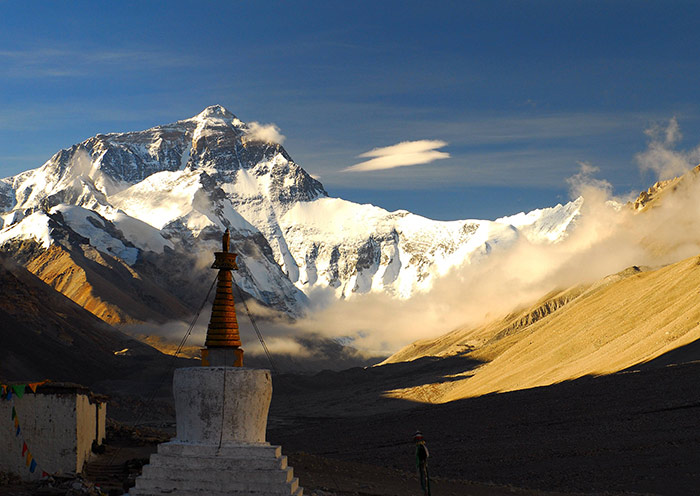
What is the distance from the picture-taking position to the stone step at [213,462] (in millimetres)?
15836

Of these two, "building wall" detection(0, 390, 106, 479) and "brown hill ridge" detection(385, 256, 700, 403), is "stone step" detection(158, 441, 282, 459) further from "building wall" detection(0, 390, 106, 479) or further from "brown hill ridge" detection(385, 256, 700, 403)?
"brown hill ridge" detection(385, 256, 700, 403)

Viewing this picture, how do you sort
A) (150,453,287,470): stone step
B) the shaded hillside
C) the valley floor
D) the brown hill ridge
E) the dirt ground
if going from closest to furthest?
(150,453,287,470): stone step < the dirt ground < the valley floor < the brown hill ridge < the shaded hillside

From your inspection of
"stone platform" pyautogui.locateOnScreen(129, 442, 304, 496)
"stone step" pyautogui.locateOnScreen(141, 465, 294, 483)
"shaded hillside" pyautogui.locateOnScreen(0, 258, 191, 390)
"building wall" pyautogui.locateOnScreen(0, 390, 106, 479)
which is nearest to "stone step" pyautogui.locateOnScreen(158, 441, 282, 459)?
"stone platform" pyautogui.locateOnScreen(129, 442, 304, 496)

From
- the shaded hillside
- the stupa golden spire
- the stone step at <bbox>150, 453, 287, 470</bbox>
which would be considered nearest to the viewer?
the stone step at <bbox>150, 453, 287, 470</bbox>

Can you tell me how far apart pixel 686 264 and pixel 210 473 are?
82369 mm

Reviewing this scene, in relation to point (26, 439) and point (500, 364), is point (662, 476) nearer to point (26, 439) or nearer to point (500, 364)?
point (26, 439)

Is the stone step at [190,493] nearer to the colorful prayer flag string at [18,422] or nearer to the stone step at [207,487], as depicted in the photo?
the stone step at [207,487]

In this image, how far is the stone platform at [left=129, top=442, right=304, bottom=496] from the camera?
15719 millimetres

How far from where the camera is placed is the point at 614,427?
40.9 meters

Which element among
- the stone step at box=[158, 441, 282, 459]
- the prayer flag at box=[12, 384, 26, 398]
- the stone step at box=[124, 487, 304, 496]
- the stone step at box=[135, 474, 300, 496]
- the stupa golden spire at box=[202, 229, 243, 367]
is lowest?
the stone step at box=[124, 487, 304, 496]

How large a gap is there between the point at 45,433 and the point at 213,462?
8.40m

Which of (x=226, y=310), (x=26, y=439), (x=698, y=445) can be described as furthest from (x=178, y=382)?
(x=698, y=445)

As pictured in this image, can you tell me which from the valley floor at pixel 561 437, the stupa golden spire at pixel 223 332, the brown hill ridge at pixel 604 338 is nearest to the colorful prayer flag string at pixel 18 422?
the stupa golden spire at pixel 223 332

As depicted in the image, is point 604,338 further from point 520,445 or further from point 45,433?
point 45,433
